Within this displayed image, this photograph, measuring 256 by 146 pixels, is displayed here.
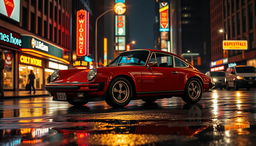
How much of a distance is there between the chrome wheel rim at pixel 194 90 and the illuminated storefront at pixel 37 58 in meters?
15.4

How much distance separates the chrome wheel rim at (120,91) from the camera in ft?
22.4

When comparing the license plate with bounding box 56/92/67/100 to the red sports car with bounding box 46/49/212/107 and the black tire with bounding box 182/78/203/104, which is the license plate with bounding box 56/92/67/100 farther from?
the black tire with bounding box 182/78/203/104

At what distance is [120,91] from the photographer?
689 centimetres

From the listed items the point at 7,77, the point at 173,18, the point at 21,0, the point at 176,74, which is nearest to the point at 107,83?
the point at 176,74

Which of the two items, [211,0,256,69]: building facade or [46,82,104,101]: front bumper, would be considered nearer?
[46,82,104,101]: front bumper

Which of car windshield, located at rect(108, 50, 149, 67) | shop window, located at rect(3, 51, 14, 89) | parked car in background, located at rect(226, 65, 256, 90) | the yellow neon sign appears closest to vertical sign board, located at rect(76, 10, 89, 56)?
the yellow neon sign

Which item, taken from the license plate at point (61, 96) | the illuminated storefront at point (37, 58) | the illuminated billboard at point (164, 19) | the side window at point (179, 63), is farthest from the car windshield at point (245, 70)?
the illuminated billboard at point (164, 19)

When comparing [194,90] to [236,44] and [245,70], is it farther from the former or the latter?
[236,44]

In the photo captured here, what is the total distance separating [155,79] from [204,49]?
10647 cm

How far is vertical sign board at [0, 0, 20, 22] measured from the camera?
68.4ft

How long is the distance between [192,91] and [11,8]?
1829cm

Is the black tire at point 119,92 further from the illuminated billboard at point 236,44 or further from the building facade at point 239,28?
the illuminated billboard at point 236,44

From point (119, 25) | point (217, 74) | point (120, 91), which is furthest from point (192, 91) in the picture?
point (119, 25)

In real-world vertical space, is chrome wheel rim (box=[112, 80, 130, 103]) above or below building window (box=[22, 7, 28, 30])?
below
